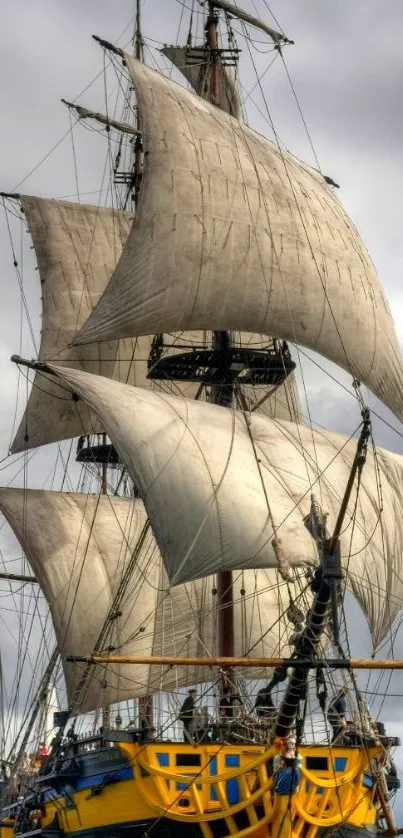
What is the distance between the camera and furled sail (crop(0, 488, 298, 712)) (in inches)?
1980

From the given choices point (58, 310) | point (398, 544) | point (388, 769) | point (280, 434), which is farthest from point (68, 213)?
point (388, 769)

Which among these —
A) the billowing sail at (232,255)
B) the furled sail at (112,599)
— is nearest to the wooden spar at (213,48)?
the billowing sail at (232,255)

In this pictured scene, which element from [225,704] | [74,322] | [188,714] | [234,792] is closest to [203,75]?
[74,322]

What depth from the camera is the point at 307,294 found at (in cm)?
4922

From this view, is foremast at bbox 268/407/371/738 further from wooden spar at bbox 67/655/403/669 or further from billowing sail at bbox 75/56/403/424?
billowing sail at bbox 75/56/403/424

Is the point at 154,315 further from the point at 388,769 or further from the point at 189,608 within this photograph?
the point at 388,769

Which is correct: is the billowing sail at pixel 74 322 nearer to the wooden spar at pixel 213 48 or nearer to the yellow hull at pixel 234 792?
the wooden spar at pixel 213 48

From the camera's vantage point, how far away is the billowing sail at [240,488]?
4156cm

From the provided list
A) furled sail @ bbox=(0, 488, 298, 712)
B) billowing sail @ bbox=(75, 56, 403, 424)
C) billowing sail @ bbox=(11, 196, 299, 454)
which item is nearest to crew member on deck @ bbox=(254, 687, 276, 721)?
furled sail @ bbox=(0, 488, 298, 712)

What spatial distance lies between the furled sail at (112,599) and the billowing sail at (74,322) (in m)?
2.48

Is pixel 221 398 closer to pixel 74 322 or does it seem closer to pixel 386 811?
pixel 74 322

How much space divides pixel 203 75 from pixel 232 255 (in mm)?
11568

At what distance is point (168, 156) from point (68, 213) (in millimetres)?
10010

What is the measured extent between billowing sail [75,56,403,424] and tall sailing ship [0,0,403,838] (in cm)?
7
